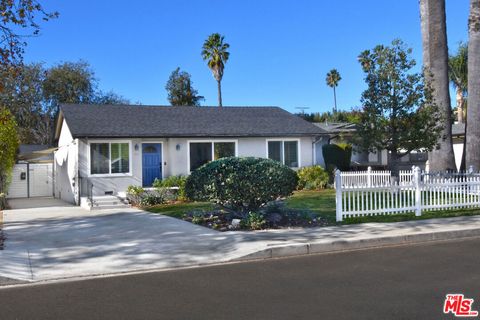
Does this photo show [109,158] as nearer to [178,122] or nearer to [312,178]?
[178,122]

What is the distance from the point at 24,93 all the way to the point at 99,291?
37.9 m

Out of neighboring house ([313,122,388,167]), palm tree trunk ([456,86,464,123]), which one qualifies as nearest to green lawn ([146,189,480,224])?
neighboring house ([313,122,388,167])

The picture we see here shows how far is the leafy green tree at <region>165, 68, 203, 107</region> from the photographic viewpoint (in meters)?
50.2

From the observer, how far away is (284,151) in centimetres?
2417

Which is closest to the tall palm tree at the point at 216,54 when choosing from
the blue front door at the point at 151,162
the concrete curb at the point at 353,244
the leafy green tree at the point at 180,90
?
the leafy green tree at the point at 180,90

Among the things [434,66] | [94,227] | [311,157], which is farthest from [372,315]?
[311,157]

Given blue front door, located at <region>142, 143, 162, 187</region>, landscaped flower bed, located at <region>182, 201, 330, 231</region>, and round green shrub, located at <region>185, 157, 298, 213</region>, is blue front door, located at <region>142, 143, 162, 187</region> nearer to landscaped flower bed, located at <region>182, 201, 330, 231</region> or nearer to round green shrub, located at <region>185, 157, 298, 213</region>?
landscaped flower bed, located at <region>182, 201, 330, 231</region>

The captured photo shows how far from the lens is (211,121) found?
2420 centimetres

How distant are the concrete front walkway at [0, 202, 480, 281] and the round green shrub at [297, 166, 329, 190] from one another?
35.3 feet

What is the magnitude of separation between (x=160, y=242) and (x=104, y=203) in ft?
29.1

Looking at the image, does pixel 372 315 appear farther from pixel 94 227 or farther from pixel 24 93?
pixel 24 93

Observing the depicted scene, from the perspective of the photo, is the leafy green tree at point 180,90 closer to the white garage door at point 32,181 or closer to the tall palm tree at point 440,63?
the white garage door at point 32,181

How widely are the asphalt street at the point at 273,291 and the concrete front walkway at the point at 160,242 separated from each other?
619 millimetres

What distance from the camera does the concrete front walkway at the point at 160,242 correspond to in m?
8.29
